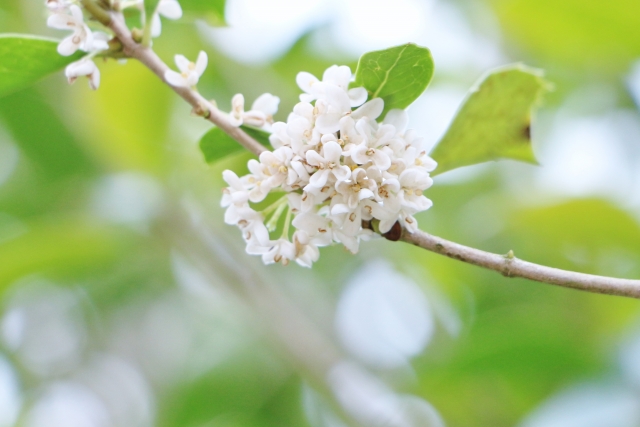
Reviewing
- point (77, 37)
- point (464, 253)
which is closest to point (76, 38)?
Answer: point (77, 37)

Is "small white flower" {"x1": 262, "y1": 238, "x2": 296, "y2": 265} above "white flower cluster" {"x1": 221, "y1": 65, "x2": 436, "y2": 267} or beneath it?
beneath

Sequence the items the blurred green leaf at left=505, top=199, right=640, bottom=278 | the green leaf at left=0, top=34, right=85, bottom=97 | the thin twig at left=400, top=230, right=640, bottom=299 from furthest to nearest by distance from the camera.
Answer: the blurred green leaf at left=505, top=199, right=640, bottom=278
the green leaf at left=0, top=34, right=85, bottom=97
the thin twig at left=400, top=230, right=640, bottom=299

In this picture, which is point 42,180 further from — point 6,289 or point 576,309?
point 576,309

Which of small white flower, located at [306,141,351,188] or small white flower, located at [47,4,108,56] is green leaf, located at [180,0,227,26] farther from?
small white flower, located at [306,141,351,188]

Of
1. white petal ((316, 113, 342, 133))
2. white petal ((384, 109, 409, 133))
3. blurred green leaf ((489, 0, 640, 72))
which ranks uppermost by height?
blurred green leaf ((489, 0, 640, 72))

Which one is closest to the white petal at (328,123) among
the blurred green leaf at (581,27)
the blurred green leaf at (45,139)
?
the blurred green leaf at (581,27)

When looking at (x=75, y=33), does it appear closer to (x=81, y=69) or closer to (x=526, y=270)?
(x=81, y=69)

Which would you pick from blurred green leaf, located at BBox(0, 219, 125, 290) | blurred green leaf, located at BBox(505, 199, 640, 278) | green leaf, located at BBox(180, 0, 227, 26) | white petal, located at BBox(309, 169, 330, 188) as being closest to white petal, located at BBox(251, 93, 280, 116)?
white petal, located at BBox(309, 169, 330, 188)
